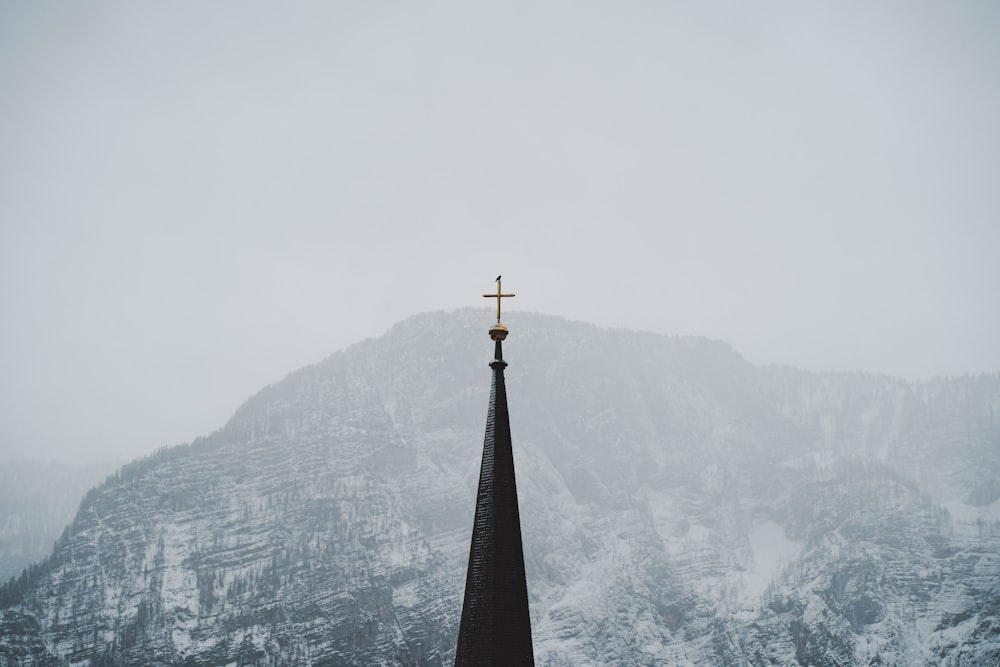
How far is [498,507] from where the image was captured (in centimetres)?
2245

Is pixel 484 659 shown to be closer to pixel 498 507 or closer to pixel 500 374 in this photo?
pixel 498 507

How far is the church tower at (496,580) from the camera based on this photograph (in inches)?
844

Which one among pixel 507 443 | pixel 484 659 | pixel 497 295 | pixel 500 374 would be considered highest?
pixel 497 295

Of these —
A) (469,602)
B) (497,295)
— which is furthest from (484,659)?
(497,295)

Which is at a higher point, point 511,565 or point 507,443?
point 507,443

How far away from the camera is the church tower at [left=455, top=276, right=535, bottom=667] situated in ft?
70.3

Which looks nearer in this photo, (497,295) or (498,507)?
(498,507)

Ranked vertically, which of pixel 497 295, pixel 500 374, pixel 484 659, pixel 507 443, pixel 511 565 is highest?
pixel 497 295

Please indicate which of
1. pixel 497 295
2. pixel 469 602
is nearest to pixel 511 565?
pixel 469 602

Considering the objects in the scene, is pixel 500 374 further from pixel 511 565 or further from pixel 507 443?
pixel 511 565

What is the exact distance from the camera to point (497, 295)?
2438 cm

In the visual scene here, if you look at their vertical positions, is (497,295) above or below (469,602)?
above

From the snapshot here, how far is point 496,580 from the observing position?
21969 millimetres

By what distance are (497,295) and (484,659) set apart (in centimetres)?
851
